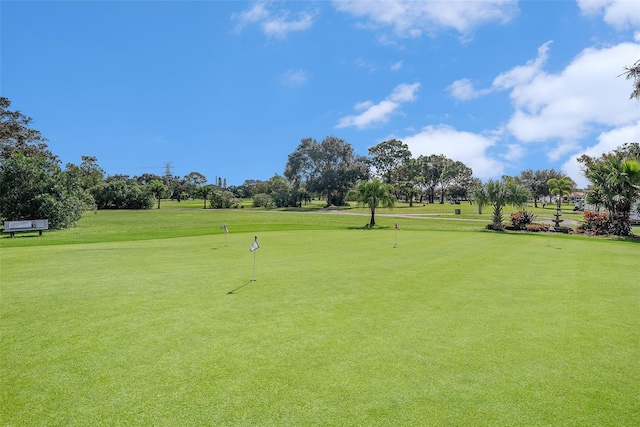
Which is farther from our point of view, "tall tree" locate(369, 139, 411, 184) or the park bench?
"tall tree" locate(369, 139, 411, 184)

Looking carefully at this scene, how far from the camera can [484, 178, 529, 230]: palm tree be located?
28.7m

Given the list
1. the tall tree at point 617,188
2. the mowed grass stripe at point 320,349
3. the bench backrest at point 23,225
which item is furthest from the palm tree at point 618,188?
the bench backrest at point 23,225

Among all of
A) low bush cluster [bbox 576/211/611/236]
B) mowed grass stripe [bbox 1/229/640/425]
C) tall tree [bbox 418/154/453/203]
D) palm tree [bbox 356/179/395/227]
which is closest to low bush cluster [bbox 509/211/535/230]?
low bush cluster [bbox 576/211/611/236]

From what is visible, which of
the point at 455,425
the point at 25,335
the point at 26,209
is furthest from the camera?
the point at 26,209

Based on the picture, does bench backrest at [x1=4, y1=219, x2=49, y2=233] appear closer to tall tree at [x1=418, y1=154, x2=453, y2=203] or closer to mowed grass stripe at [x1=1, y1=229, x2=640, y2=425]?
mowed grass stripe at [x1=1, y1=229, x2=640, y2=425]

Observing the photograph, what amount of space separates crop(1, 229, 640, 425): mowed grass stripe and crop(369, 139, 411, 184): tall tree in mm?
89812

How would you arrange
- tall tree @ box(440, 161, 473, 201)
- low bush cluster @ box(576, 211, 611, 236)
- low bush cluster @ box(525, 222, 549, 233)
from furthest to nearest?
tall tree @ box(440, 161, 473, 201) → low bush cluster @ box(525, 222, 549, 233) → low bush cluster @ box(576, 211, 611, 236)

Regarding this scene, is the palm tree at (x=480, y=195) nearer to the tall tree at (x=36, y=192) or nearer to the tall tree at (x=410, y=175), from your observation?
the tall tree at (x=36, y=192)

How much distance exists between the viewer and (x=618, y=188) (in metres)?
24.4

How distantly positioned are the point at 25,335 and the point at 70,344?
1019mm

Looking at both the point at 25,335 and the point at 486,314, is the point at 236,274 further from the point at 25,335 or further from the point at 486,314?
the point at 486,314

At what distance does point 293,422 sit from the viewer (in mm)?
3494

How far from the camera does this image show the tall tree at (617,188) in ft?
76.1

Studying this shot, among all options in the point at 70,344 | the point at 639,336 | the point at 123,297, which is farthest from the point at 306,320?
the point at 639,336
